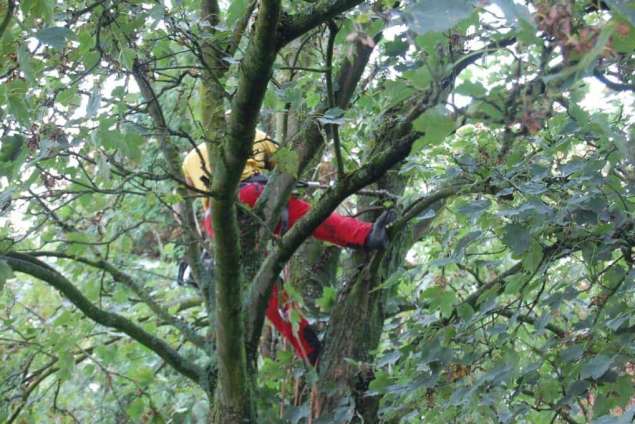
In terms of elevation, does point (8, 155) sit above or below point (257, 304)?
above

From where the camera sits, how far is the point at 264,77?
6.80 feet

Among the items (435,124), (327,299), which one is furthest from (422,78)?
(327,299)

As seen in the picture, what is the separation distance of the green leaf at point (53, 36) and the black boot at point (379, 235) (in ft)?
6.06

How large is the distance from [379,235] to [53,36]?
1876 mm

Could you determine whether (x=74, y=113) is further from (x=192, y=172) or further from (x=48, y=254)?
(x=192, y=172)

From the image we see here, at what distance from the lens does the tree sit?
175 cm

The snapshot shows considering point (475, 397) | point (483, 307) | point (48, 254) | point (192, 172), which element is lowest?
point (475, 397)

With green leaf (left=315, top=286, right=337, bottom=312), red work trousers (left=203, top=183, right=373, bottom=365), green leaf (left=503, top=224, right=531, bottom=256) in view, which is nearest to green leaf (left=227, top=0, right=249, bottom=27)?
green leaf (left=503, top=224, right=531, bottom=256)

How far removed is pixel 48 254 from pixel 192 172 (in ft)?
3.85

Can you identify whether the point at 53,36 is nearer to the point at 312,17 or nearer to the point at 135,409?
the point at 312,17

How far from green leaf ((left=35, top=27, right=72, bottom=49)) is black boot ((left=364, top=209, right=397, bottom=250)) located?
1.85m

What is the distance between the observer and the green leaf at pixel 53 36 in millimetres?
1737

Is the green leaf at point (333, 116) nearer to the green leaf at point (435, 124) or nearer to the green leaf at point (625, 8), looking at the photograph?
the green leaf at point (435, 124)

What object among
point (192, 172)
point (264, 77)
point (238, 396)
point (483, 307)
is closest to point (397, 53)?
point (264, 77)
